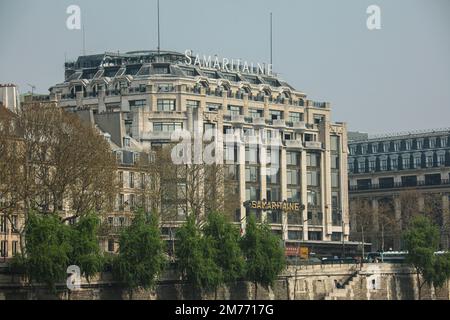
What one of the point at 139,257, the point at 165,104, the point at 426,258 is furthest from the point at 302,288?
the point at 165,104

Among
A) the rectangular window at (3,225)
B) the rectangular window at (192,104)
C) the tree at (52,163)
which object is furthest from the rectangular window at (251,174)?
the tree at (52,163)

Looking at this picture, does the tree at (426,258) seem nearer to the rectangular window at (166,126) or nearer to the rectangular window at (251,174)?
the rectangular window at (251,174)

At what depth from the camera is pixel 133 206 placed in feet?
551

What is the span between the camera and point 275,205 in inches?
7756

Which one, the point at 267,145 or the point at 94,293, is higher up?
the point at 267,145

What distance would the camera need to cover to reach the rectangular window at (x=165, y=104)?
196 m

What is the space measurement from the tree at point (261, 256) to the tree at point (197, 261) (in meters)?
5.24

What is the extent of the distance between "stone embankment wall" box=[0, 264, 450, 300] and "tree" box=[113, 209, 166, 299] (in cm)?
125

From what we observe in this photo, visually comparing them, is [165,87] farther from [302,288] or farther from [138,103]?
[302,288]

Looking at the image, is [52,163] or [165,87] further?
[165,87]

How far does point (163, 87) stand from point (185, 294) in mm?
58533

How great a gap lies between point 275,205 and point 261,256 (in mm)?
47662
